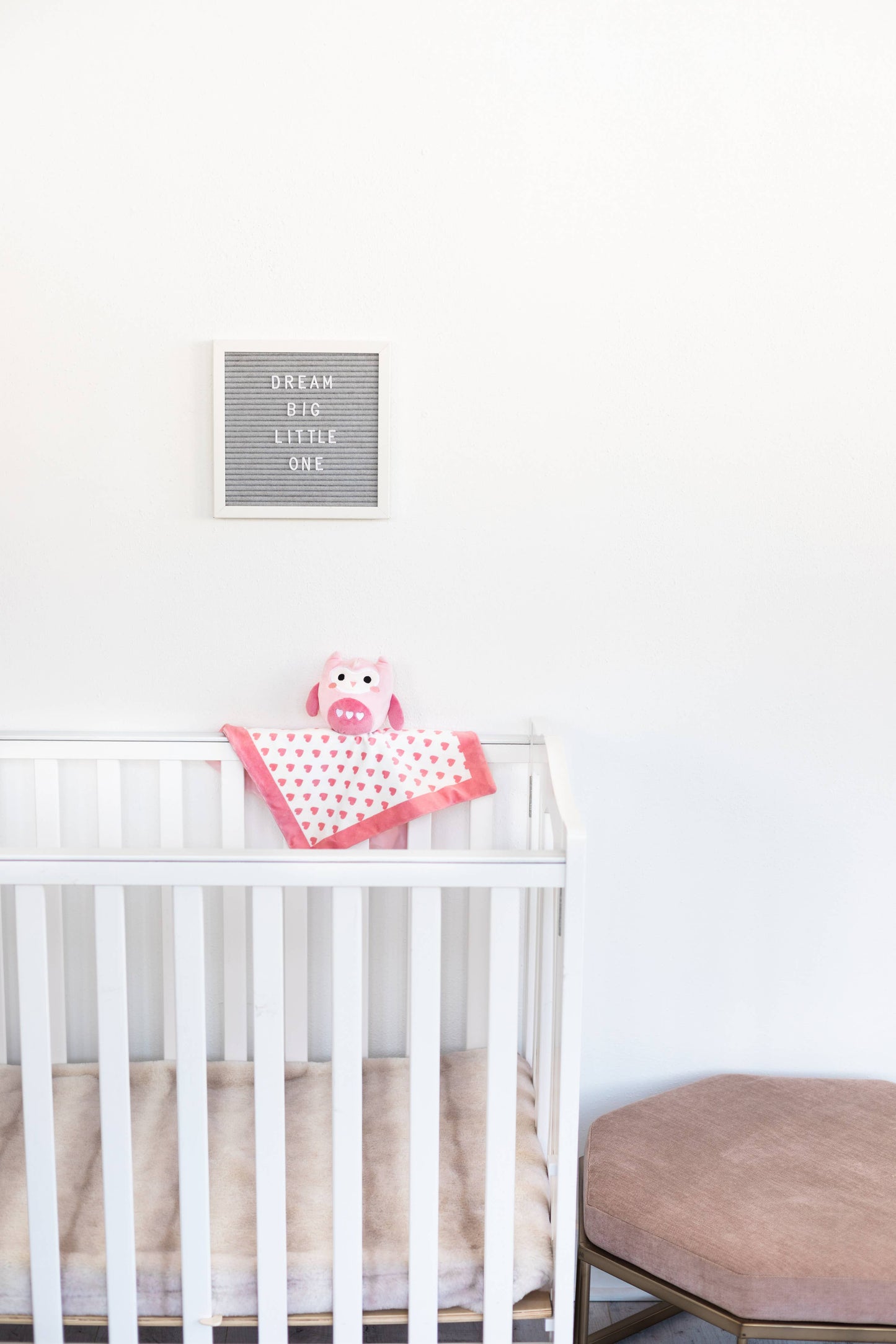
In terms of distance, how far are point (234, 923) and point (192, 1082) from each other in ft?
1.64

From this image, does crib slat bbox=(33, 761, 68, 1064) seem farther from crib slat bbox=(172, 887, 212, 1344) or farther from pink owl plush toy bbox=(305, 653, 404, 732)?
crib slat bbox=(172, 887, 212, 1344)

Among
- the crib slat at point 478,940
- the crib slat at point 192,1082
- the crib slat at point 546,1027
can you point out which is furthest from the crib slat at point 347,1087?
the crib slat at point 478,940

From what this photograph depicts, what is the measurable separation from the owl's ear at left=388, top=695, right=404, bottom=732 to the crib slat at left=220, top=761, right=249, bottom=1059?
256 mm

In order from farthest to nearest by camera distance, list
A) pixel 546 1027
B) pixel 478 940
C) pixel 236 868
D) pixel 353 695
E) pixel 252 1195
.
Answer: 1. pixel 478 940
2. pixel 353 695
3. pixel 546 1027
4. pixel 252 1195
5. pixel 236 868

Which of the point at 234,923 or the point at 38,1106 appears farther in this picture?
the point at 234,923

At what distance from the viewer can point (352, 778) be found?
65.6 inches

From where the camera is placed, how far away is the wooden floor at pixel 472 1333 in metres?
1.45

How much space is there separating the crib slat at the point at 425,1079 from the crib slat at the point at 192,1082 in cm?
24

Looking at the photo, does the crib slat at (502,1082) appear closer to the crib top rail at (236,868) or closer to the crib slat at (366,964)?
the crib top rail at (236,868)

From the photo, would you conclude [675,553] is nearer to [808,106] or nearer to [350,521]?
[350,521]

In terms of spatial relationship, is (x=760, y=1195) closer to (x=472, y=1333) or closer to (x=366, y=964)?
(x=472, y=1333)

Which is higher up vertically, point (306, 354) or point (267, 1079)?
point (306, 354)

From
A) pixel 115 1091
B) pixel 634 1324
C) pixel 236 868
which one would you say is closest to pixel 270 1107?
pixel 115 1091

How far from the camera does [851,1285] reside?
1.28 m
